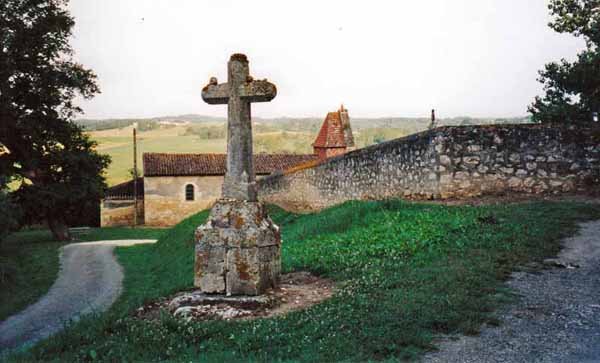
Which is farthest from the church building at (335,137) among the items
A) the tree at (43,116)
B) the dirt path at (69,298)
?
the dirt path at (69,298)

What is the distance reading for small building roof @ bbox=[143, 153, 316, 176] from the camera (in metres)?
41.8

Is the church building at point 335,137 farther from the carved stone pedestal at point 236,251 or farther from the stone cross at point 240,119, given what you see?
the carved stone pedestal at point 236,251

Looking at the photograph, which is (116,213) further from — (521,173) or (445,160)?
(521,173)

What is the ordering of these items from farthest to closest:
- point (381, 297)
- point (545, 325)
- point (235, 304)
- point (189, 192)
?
point (189, 192) → point (235, 304) → point (381, 297) → point (545, 325)

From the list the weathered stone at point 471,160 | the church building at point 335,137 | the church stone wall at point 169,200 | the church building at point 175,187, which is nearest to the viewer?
the weathered stone at point 471,160

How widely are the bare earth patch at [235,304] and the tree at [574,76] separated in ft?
45.4

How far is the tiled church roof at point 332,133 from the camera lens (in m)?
41.4

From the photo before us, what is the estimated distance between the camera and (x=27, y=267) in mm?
20531

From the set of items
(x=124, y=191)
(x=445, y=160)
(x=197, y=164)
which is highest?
(x=445, y=160)

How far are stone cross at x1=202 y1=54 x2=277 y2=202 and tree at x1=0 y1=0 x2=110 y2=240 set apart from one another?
857 inches

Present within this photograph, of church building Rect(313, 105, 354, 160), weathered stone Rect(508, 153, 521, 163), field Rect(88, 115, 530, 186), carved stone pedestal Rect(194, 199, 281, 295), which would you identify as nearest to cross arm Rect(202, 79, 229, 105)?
carved stone pedestal Rect(194, 199, 281, 295)

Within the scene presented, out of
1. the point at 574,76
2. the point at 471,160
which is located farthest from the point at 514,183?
the point at 574,76

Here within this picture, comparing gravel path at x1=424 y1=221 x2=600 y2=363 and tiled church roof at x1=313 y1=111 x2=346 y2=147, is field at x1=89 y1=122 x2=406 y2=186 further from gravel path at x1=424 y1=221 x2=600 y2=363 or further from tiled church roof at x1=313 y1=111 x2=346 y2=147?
gravel path at x1=424 y1=221 x2=600 y2=363

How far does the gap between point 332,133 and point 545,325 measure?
36987 millimetres
